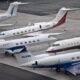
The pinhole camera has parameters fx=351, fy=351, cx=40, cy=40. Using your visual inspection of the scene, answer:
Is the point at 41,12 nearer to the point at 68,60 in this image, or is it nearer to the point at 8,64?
the point at 8,64

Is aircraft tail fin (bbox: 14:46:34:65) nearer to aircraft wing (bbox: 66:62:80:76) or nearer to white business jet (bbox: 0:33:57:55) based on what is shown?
aircraft wing (bbox: 66:62:80:76)

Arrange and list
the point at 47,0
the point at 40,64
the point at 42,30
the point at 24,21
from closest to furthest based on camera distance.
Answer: the point at 40,64
the point at 42,30
the point at 24,21
the point at 47,0

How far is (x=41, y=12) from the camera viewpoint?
304ft

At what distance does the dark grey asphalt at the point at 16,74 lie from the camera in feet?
138

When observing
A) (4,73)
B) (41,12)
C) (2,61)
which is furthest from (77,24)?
(4,73)

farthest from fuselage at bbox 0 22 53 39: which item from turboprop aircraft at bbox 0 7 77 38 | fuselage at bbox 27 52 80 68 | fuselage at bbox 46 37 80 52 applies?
fuselage at bbox 27 52 80 68

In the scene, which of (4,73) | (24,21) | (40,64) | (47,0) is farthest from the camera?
(47,0)

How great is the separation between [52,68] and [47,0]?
7966cm

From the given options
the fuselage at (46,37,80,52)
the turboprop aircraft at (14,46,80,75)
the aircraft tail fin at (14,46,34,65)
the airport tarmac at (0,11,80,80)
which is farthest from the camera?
the fuselage at (46,37,80,52)

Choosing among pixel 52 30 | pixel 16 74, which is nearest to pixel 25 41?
pixel 16 74

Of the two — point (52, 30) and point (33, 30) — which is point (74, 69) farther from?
point (52, 30)

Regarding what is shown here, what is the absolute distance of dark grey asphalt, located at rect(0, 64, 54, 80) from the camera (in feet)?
138

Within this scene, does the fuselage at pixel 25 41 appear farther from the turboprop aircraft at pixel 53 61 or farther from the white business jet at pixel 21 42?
the turboprop aircraft at pixel 53 61

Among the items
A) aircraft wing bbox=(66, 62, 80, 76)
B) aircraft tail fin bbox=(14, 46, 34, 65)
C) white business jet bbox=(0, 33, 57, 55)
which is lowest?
aircraft wing bbox=(66, 62, 80, 76)
